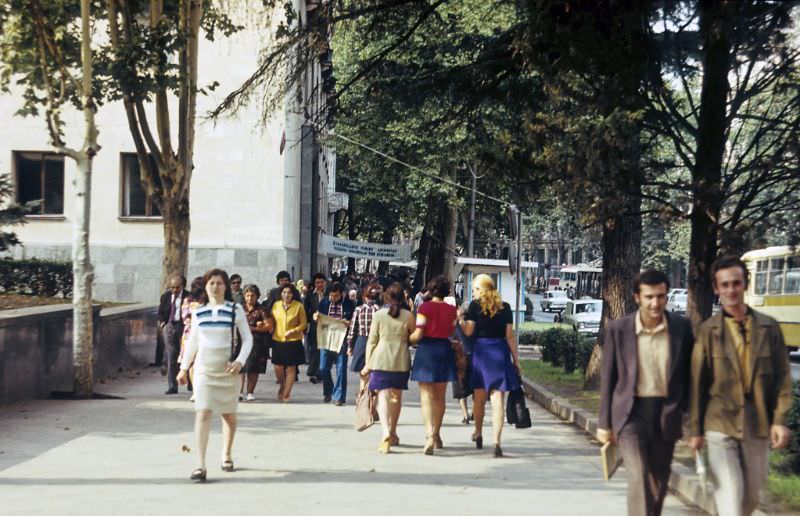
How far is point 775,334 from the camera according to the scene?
6.11 meters

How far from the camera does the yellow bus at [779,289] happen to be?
30.3m

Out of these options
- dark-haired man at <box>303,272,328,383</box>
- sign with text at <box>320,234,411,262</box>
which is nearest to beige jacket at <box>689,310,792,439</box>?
dark-haired man at <box>303,272,328,383</box>

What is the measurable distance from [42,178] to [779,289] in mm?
19172

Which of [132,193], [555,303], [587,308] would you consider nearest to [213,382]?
[132,193]

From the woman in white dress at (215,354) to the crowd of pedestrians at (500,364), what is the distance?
0.4 inches

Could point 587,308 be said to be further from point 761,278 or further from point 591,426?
point 591,426

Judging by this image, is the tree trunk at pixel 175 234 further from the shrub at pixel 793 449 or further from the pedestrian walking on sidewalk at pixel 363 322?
the shrub at pixel 793 449

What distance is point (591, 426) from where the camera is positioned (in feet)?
44.5

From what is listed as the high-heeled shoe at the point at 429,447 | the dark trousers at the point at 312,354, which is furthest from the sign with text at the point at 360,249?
the high-heeled shoe at the point at 429,447

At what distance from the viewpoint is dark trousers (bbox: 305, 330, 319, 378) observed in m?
19.6

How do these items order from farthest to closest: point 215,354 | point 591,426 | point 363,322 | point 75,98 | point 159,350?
point 159,350
point 75,98
point 363,322
point 591,426
point 215,354

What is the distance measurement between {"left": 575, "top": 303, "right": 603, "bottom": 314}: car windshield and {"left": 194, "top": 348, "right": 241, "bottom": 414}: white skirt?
38.8 metres

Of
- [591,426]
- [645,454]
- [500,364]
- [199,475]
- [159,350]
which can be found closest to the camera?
[645,454]

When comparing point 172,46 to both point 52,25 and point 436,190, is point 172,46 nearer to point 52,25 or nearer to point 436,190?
point 52,25
